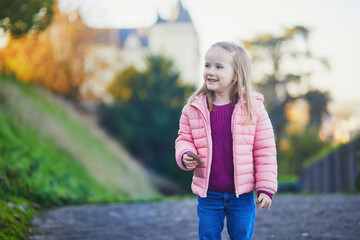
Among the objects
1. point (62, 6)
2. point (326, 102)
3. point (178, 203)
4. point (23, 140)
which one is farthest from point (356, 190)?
point (326, 102)

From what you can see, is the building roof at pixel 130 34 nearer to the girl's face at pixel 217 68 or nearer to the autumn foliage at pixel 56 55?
the autumn foliage at pixel 56 55

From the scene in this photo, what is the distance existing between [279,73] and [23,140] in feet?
79.5

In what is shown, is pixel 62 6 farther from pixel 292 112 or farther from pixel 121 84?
pixel 292 112

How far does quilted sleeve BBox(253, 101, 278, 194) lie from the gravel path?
1405 millimetres

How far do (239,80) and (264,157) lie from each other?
0.56m

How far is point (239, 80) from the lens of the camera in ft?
9.20

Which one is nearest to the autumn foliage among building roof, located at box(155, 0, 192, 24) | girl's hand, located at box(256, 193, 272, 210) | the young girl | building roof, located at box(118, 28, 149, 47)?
the young girl

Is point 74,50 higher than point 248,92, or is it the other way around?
point 74,50

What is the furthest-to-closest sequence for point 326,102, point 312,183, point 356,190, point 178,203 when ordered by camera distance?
point 326,102
point 312,183
point 356,190
point 178,203

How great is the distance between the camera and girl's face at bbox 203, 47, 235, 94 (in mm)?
2752

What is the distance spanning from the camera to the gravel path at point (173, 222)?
12.9ft

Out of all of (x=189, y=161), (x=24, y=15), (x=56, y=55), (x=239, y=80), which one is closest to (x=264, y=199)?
(x=189, y=161)

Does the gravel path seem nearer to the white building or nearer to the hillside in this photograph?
the hillside

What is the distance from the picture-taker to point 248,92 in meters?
2.79
